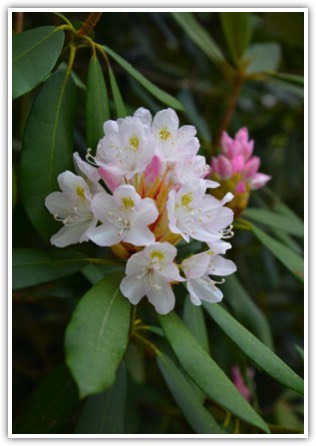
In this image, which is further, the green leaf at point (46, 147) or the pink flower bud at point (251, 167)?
the pink flower bud at point (251, 167)

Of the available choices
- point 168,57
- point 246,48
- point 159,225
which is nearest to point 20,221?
point 159,225

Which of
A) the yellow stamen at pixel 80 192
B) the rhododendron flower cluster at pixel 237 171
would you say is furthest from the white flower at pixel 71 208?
the rhododendron flower cluster at pixel 237 171

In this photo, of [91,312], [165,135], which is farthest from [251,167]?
[91,312]

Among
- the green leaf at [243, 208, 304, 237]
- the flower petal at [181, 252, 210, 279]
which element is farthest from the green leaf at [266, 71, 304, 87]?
the flower petal at [181, 252, 210, 279]

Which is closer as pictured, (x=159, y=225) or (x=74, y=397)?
(x=159, y=225)

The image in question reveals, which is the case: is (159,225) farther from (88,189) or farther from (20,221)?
(20,221)

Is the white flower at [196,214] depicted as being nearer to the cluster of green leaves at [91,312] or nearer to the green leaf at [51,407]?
the cluster of green leaves at [91,312]

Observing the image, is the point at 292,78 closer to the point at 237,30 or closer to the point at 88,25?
the point at 237,30

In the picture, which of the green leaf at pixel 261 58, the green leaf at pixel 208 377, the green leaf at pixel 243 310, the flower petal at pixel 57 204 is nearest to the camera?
the green leaf at pixel 208 377
